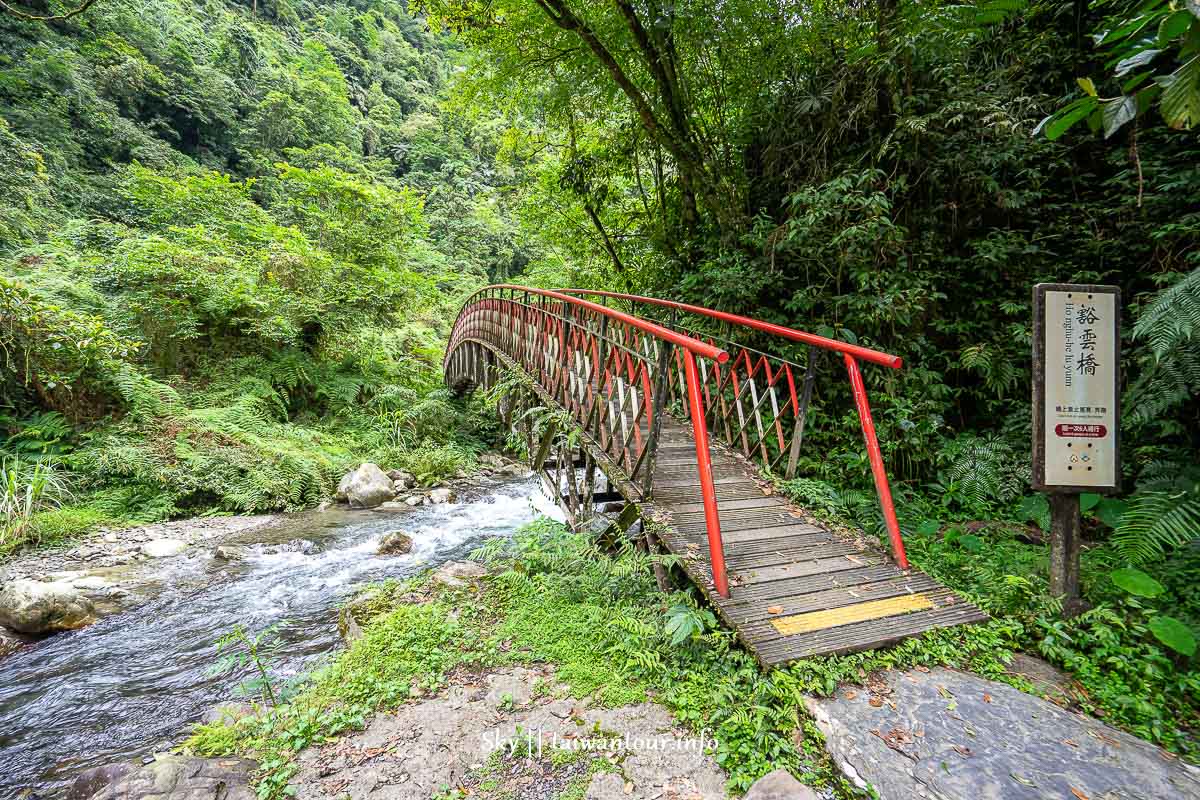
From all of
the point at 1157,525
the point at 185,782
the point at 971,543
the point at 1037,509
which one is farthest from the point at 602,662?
the point at 1037,509

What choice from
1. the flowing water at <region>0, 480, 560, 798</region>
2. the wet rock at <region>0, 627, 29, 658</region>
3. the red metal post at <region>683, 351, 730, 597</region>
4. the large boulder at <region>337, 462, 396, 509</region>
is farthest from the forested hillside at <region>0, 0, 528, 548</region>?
the red metal post at <region>683, 351, 730, 597</region>

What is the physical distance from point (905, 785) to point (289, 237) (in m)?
13.9

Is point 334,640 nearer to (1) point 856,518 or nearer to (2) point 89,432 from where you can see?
(1) point 856,518

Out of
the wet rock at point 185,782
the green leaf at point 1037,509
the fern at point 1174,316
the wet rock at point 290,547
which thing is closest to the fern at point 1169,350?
the fern at point 1174,316

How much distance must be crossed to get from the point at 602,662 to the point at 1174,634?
2.72 metres

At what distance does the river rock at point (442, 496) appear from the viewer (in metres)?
9.02

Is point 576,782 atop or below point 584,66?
below

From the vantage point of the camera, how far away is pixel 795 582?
9.65 ft

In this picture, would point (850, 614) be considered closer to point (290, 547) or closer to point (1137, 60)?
point (1137, 60)

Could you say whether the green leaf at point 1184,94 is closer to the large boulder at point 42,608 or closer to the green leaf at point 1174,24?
the green leaf at point 1174,24

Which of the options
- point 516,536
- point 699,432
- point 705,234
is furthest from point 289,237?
point 699,432

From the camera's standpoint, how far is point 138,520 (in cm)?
680

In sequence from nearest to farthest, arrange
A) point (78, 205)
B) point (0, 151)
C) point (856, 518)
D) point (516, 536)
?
point (856, 518)
point (516, 536)
point (0, 151)
point (78, 205)

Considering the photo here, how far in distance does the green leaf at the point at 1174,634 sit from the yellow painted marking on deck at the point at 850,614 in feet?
2.85
